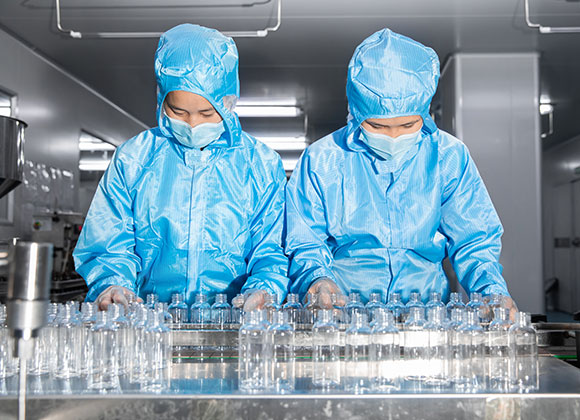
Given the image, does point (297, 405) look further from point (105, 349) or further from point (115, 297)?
point (115, 297)

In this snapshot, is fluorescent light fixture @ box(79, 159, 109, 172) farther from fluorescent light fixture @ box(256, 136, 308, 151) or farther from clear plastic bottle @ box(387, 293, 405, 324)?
clear plastic bottle @ box(387, 293, 405, 324)

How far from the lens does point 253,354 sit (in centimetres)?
129

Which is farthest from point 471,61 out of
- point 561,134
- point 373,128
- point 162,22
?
point 561,134

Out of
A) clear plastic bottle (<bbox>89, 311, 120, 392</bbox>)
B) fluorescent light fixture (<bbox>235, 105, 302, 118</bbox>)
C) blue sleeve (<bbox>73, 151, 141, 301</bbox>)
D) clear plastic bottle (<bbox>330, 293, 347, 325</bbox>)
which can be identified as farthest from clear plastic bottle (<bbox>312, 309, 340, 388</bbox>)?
fluorescent light fixture (<bbox>235, 105, 302, 118</bbox>)

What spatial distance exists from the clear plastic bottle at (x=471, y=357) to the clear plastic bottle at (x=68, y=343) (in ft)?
3.00

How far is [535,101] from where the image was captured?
5.12 metres

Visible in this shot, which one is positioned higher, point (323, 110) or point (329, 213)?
point (323, 110)

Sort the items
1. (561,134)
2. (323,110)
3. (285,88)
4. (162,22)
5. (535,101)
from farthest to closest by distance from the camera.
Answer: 1. (561,134)
2. (323,110)
3. (285,88)
4. (535,101)
5. (162,22)

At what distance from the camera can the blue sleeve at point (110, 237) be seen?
200cm

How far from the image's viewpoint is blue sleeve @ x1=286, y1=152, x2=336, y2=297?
204cm

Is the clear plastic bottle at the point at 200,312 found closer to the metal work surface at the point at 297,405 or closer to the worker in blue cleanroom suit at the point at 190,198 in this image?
Result: the worker in blue cleanroom suit at the point at 190,198

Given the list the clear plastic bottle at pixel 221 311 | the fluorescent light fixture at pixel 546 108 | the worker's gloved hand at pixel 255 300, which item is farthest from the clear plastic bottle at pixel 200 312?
the fluorescent light fixture at pixel 546 108

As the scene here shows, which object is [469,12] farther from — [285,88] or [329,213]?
[329,213]

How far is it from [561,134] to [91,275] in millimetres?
9347
